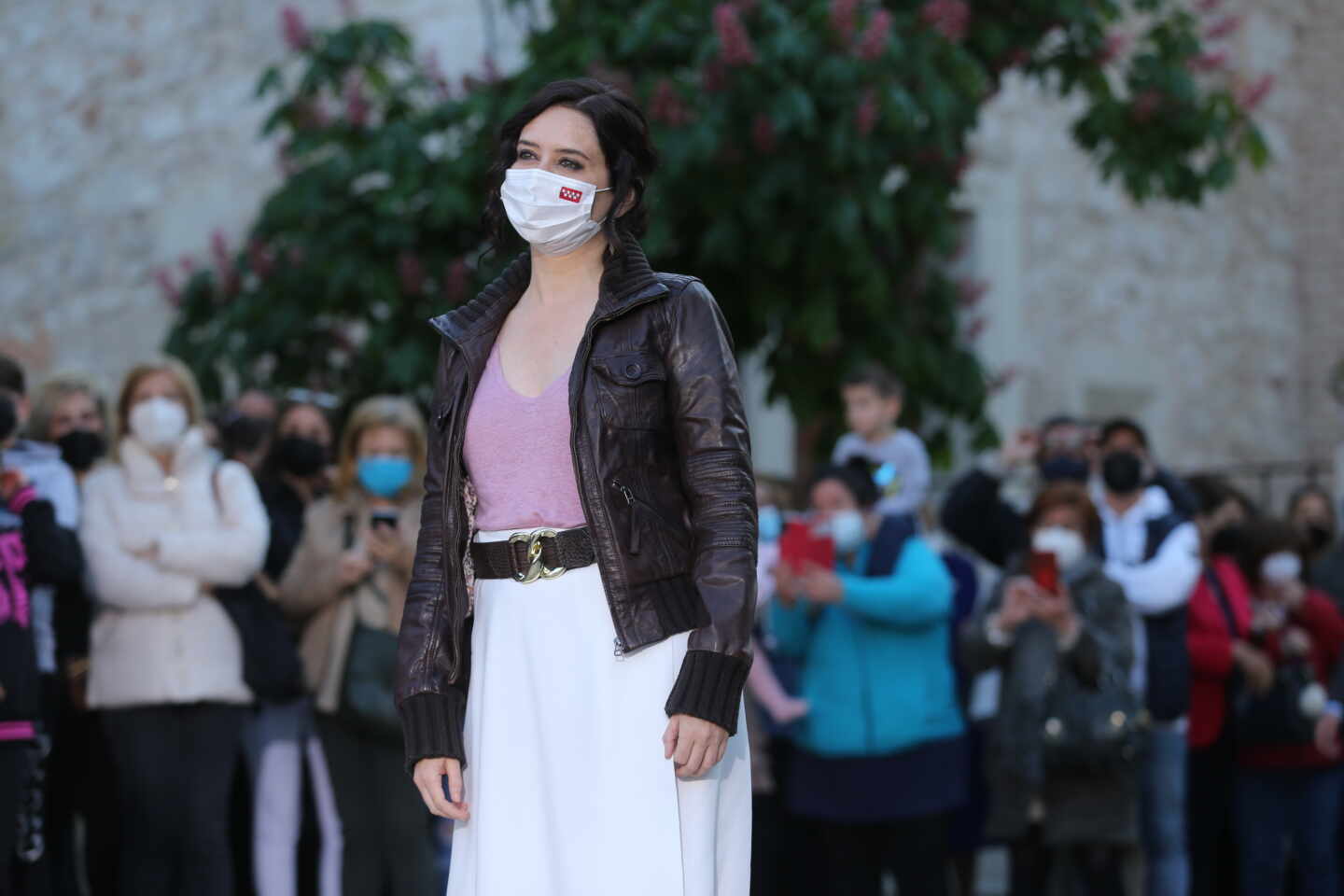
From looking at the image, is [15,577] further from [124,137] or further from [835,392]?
[124,137]

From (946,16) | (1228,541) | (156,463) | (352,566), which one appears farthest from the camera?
(1228,541)

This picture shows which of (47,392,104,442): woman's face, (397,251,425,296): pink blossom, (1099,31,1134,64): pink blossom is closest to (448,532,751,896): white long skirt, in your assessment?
(47,392,104,442): woman's face

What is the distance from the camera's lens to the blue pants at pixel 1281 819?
749cm

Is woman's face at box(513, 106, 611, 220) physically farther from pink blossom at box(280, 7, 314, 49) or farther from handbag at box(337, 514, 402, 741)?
pink blossom at box(280, 7, 314, 49)

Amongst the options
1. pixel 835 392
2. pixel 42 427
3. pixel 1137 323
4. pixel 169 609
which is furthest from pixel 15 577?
pixel 1137 323

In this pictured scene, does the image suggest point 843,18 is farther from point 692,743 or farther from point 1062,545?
point 692,743

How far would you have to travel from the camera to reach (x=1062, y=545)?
21.7ft

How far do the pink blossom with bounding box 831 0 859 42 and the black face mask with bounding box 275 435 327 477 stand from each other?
92.2 inches

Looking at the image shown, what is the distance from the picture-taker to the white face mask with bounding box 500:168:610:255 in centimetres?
332

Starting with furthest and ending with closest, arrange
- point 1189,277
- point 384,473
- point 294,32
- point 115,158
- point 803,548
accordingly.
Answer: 1. point 1189,277
2. point 115,158
3. point 294,32
4. point 803,548
5. point 384,473

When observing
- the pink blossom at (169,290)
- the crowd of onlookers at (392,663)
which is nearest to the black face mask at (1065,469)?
the crowd of onlookers at (392,663)

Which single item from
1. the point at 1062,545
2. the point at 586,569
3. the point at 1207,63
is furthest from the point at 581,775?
the point at 1207,63

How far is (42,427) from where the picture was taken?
625 cm

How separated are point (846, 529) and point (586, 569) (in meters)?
3.50
